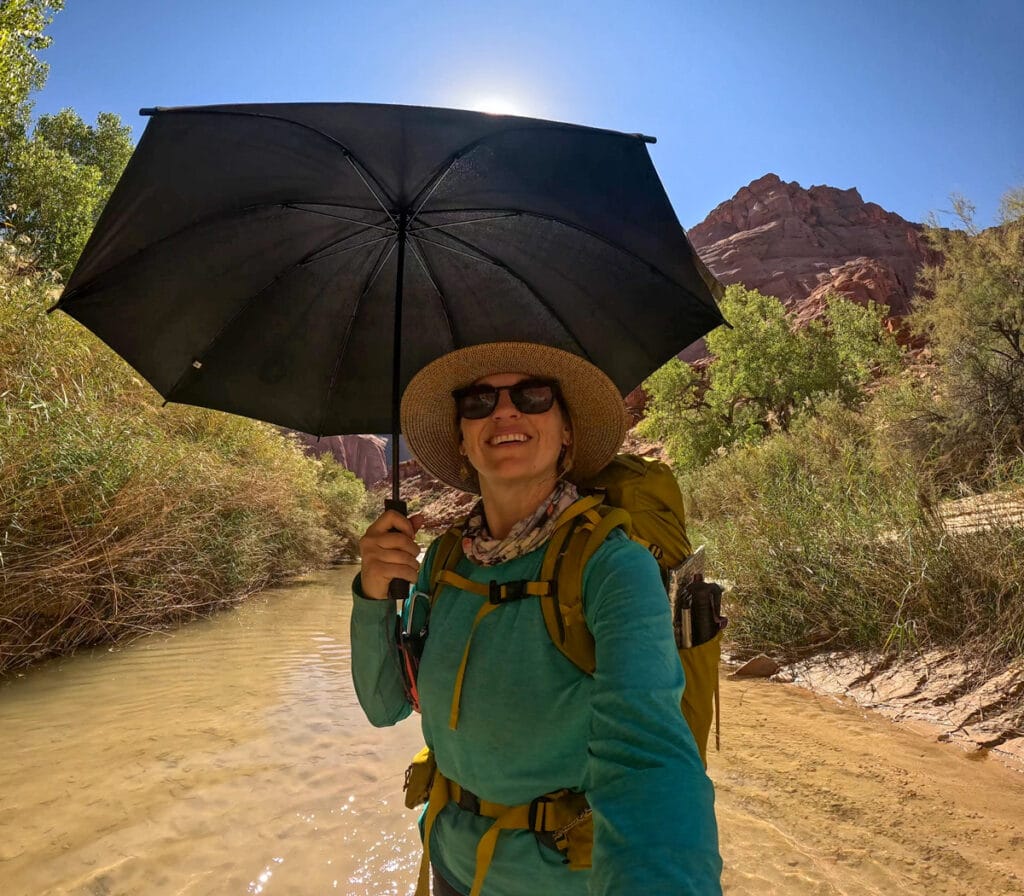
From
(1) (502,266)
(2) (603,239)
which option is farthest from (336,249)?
(2) (603,239)

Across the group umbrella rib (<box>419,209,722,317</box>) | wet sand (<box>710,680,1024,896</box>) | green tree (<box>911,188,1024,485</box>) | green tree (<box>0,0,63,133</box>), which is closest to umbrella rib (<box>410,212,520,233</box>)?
umbrella rib (<box>419,209,722,317</box>)

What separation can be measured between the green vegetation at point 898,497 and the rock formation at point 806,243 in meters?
37.6

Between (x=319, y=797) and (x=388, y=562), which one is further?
(x=319, y=797)

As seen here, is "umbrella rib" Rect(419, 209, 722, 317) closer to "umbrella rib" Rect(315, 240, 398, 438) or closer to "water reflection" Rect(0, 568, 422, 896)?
"umbrella rib" Rect(315, 240, 398, 438)

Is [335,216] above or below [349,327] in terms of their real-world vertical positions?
above

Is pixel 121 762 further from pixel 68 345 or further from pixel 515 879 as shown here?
pixel 68 345

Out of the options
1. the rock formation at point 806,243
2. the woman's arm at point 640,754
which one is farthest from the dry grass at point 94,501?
the rock formation at point 806,243

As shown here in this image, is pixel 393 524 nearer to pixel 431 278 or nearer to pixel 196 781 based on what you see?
pixel 431 278

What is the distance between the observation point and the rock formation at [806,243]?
5941 centimetres

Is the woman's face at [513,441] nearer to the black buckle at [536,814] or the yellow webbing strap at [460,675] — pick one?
the yellow webbing strap at [460,675]

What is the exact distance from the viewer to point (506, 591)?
102 centimetres

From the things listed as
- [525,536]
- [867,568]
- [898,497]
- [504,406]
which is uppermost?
[504,406]

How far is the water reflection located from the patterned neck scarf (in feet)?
6.35

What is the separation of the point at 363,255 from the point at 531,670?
1.36m
